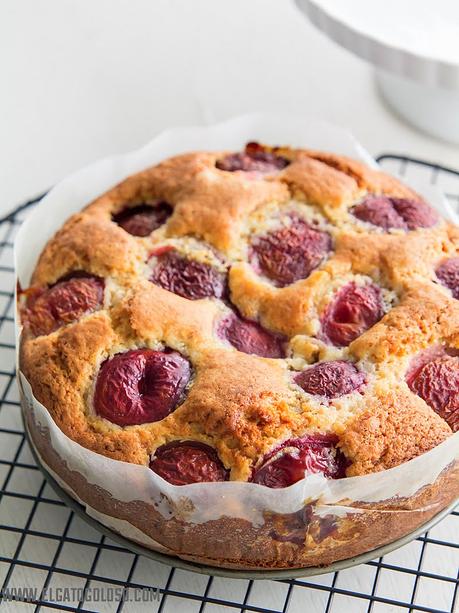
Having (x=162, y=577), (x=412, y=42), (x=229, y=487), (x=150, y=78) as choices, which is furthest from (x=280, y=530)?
(x=150, y=78)

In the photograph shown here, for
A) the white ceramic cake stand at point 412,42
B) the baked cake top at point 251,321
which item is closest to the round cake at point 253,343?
the baked cake top at point 251,321

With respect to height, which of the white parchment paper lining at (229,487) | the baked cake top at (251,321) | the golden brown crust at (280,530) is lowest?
the golden brown crust at (280,530)

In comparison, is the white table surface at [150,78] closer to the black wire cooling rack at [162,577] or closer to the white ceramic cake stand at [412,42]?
the white ceramic cake stand at [412,42]

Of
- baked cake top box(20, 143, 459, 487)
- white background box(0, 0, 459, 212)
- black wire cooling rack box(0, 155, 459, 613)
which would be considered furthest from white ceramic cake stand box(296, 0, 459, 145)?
black wire cooling rack box(0, 155, 459, 613)

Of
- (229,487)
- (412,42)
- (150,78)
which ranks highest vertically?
(412,42)

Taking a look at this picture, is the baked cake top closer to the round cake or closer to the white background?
the round cake

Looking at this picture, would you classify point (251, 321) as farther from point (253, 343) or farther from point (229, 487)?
point (229, 487)

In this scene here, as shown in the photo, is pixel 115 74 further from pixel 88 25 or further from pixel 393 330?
pixel 393 330
